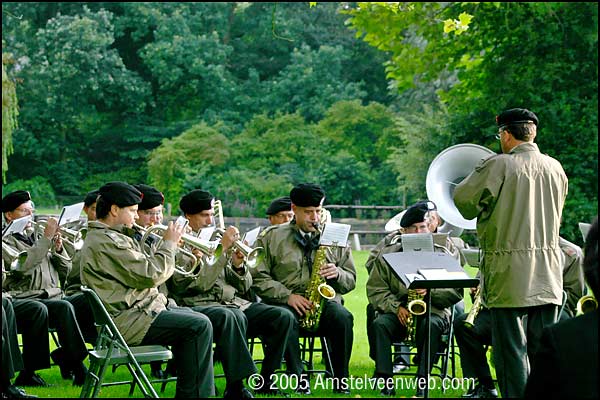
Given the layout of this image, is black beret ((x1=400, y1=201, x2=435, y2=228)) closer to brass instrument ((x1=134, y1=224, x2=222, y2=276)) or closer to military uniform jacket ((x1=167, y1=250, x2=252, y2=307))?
military uniform jacket ((x1=167, y1=250, x2=252, y2=307))

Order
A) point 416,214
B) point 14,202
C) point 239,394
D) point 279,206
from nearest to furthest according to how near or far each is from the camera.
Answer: point 239,394, point 416,214, point 14,202, point 279,206

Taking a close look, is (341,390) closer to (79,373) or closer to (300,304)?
(300,304)

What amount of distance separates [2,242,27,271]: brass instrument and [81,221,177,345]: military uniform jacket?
4.78 feet

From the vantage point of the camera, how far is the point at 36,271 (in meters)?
8.14

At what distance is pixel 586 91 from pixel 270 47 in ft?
79.4

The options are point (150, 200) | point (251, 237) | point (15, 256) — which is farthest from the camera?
point (251, 237)

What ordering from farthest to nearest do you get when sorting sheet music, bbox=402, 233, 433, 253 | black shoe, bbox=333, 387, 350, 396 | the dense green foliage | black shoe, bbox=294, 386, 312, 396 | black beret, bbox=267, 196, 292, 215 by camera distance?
1. the dense green foliage
2. black beret, bbox=267, 196, 292, 215
3. black shoe, bbox=333, 387, 350, 396
4. black shoe, bbox=294, 386, 312, 396
5. sheet music, bbox=402, 233, 433, 253

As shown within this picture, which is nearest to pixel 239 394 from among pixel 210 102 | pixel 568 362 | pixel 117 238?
pixel 117 238

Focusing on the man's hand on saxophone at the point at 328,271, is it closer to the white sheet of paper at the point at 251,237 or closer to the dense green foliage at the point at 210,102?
the white sheet of paper at the point at 251,237

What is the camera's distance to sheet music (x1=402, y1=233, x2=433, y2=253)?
23.3 ft

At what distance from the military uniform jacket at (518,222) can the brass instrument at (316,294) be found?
1759 mm

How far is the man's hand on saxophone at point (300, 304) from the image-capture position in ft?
25.4

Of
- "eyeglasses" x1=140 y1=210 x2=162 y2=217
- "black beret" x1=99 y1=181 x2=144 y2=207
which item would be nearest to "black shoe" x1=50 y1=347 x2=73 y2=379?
"eyeglasses" x1=140 y1=210 x2=162 y2=217

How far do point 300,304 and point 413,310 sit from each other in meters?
0.92
